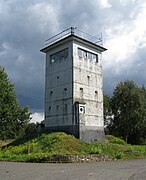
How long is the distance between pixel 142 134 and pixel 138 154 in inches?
1086

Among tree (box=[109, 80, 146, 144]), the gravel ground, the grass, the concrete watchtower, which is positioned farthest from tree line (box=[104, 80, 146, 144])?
the gravel ground

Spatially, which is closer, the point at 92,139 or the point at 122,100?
the point at 92,139

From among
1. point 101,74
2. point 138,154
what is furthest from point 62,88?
point 138,154

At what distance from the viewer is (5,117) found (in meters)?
37.5

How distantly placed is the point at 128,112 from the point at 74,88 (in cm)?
2340

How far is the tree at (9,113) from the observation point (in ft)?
123

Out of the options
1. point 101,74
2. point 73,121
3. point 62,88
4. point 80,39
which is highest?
point 80,39

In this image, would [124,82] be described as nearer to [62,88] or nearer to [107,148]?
[62,88]

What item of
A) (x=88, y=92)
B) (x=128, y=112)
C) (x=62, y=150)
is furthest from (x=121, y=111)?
(x=62, y=150)

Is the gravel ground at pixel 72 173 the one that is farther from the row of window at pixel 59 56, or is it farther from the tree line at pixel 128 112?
the tree line at pixel 128 112

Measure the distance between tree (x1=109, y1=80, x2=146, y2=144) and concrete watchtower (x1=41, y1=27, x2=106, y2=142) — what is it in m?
17.7

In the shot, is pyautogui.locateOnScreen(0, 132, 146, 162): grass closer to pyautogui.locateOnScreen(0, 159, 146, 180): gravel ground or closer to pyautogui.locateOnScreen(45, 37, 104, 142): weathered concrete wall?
pyautogui.locateOnScreen(45, 37, 104, 142): weathered concrete wall

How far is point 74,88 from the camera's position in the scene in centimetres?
3206

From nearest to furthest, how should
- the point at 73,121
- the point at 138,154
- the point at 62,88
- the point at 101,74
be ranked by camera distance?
the point at 138,154, the point at 73,121, the point at 62,88, the point at 101,74
